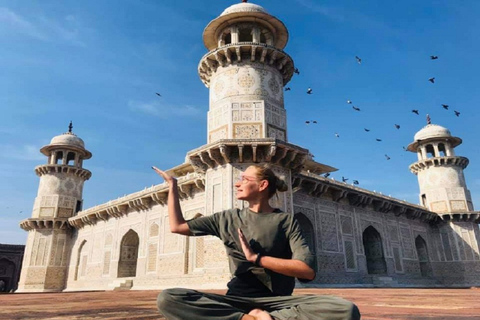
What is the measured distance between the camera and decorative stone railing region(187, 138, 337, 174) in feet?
40.0

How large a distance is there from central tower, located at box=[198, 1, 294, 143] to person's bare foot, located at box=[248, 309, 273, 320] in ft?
36.9

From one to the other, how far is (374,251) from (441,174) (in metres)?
8.26

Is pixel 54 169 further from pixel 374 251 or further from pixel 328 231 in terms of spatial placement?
pixel 374 251

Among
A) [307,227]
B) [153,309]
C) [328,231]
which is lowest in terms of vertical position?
[153,309]

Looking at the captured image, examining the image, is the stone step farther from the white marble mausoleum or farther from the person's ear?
the person's ear

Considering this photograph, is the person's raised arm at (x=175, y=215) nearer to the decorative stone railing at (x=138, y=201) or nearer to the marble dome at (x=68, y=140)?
the decorative stone railing at (x=138, y=201)

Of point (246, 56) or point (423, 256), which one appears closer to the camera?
point (246, 56)

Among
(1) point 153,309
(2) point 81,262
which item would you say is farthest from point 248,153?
(2) point 81,262

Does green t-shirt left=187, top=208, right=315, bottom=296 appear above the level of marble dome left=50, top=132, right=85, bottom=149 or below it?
below

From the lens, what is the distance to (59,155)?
2683cm

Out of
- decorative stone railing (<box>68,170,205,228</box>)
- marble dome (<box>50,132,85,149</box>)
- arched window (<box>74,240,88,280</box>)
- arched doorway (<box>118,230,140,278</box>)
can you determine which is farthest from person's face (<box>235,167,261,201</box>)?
marble dome (<box>50,132,85,149</box>)

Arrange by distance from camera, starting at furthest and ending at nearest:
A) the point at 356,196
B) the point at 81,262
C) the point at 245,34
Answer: the point at 81,262 < the point at 356,196 < the point at 245,34

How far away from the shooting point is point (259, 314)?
6.46ft

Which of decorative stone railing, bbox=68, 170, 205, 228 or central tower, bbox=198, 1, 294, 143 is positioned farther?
decorative stone railing, bbox=68, 170, 205, 228
